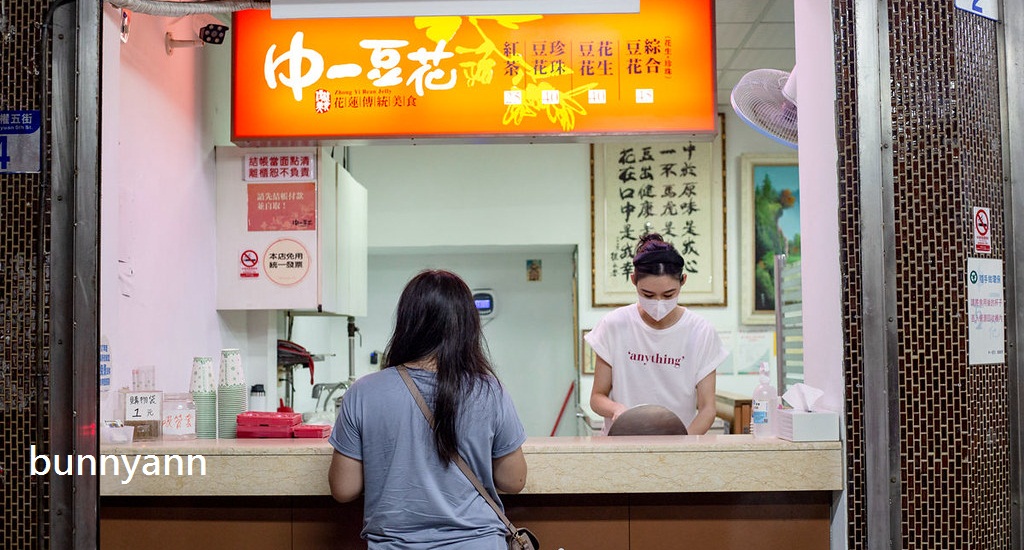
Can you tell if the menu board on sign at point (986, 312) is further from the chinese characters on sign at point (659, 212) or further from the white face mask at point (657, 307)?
the chinese characters on sign at point (659, 212)

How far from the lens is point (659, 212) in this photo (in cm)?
667

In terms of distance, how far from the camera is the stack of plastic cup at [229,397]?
295cm

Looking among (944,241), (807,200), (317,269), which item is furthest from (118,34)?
(944,241)

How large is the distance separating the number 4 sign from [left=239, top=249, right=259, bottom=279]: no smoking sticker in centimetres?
287

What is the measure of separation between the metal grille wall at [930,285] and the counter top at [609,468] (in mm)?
140

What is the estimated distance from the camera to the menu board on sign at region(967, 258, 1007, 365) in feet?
8.30

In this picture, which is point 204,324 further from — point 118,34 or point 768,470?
point 768,470

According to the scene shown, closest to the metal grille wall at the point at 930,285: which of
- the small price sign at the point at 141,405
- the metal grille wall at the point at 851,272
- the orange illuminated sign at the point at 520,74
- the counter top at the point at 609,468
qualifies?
the metal grille wall at the point at 851,272

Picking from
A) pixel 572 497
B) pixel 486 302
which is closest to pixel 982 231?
pixel 572 497

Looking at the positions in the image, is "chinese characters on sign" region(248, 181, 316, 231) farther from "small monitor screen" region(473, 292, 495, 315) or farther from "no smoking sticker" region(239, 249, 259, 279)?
"small monitor screen" region(473, 292, 495, 315)

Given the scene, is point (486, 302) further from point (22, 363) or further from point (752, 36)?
point (22, 363)

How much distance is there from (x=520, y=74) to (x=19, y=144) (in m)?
1.67

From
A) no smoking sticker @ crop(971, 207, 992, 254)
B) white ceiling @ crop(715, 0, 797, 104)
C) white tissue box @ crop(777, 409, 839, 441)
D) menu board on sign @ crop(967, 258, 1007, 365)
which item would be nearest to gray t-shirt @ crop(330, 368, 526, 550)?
white tissue box @ crop(777, 409, 839, 441)

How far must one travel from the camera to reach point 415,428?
6.82 ft
